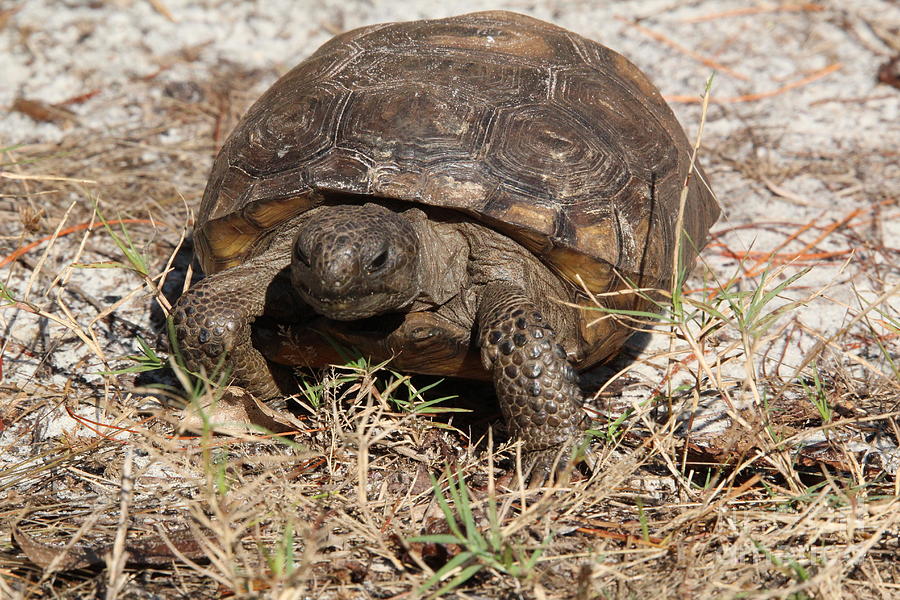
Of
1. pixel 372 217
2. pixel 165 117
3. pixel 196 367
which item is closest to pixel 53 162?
pixel 165 117

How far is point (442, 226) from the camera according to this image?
3.20 metres

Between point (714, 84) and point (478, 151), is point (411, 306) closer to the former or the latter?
point (478, 151)

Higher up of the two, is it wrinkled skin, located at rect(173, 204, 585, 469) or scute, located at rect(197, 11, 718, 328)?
scute, located at rect(197, 11, 718, 328)

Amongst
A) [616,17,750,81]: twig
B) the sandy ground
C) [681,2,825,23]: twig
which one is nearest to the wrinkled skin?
the sandy ground

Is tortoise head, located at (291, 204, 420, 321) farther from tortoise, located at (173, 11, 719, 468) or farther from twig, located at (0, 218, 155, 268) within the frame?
twig, located at (0, 218, 155, 268)

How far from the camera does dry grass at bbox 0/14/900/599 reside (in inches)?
92.5

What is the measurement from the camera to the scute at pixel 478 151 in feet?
9.96

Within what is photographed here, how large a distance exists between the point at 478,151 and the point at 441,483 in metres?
1.24

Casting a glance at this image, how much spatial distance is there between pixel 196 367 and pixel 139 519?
629mm

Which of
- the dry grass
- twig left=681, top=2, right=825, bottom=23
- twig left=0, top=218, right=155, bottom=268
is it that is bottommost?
the dry grass

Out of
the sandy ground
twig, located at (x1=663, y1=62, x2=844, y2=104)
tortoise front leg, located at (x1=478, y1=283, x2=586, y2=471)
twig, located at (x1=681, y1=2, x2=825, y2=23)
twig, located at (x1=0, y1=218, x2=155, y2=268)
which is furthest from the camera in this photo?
twig, located at (x1=681, y1=2, x2=825, y2=23)

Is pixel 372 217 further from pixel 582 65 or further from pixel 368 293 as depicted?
pixel 582 65

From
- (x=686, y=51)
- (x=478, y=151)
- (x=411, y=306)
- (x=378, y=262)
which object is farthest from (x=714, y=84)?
(x=378, y=262)

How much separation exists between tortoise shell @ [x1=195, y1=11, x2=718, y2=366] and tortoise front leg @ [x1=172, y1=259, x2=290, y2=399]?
0.87ft
